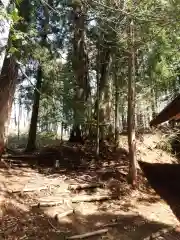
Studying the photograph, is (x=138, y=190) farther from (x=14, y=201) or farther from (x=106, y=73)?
(x=106, y=73)

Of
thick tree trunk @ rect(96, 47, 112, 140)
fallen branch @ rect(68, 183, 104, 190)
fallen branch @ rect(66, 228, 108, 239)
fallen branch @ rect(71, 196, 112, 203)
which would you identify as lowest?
fallen branch @ rect(66, 228, 108, 239)

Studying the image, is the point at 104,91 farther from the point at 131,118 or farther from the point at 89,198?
the point at 89,198

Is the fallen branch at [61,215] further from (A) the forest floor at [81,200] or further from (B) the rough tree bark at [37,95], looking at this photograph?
(B) the rough tree bark at [37,95]

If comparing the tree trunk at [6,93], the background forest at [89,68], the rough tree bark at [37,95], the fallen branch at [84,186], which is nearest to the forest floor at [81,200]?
the fallen branch at [84,186]

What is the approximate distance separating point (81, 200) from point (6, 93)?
4.17 meters

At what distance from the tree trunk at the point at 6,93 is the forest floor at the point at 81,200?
167 centimetres

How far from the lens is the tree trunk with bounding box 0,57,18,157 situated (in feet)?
32.6

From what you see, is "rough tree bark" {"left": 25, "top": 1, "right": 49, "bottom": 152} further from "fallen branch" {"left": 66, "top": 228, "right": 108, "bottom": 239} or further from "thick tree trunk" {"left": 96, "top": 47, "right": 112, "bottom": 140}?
"fallen branch" {"left": 66, "top": 228, "right": 108, "bottom": 239}

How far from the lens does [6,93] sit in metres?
10.0

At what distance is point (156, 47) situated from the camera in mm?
14867

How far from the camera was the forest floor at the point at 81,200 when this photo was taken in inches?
320

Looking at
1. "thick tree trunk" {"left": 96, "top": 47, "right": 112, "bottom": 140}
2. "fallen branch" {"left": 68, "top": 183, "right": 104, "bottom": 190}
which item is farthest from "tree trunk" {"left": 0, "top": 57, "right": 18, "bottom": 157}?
"thick tree trunk" {"left": 96, "top": 47, "right": 112, "bottom": 140}

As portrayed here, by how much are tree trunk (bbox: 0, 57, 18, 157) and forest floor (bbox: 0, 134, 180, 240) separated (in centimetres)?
167

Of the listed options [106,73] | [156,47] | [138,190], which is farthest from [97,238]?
[106,73]
